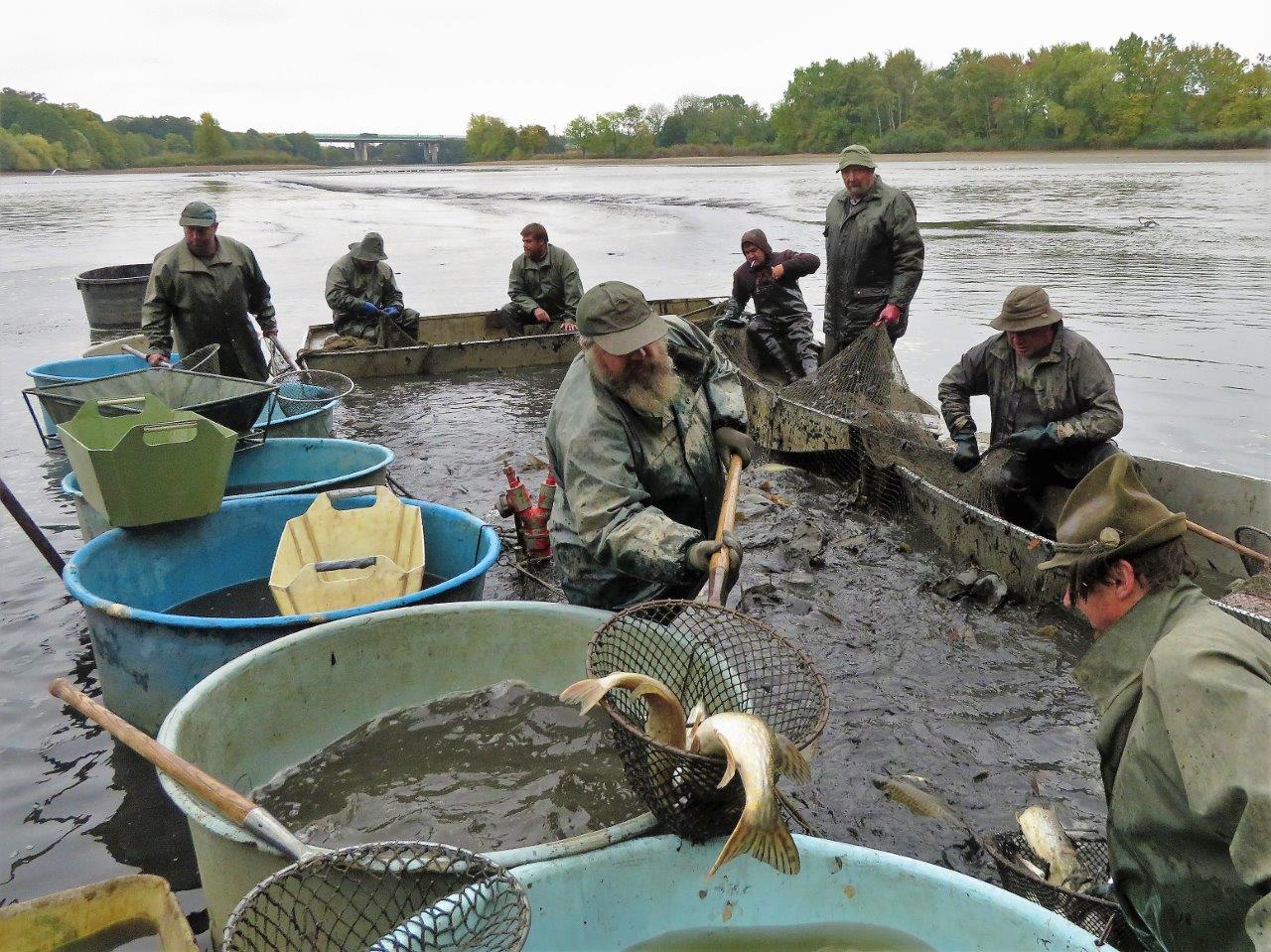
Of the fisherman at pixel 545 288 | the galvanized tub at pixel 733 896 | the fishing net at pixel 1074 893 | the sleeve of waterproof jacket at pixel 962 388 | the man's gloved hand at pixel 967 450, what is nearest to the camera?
the galvanized tub at pixel 733 896

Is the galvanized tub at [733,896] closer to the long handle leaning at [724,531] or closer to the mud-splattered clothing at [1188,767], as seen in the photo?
the mud-splattered clothing at [1188,767]

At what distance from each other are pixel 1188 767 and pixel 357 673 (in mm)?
3193

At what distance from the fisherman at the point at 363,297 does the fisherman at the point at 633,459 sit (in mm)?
8966

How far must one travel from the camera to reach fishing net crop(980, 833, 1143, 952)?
314 centimetres

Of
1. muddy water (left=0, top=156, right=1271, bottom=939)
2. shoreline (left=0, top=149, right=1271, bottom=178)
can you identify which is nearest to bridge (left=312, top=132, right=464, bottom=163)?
shoreline (left=0, top=149, right=1271, bottom=178)

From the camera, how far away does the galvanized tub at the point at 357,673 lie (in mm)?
3686

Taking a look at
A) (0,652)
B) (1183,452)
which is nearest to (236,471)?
(0,652)

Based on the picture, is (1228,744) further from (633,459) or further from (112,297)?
(112,297)

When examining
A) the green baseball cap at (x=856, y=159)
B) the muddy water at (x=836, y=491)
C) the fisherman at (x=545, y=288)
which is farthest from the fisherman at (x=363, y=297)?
the green baseball cap at (x=856, y=159)

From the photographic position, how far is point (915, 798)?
14.2 ft

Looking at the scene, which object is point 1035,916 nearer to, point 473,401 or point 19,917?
point 19,917

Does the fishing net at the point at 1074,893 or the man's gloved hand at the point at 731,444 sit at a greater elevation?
the man's gloved hand at the point at 731,444

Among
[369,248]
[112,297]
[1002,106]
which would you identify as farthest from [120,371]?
[1002,106]

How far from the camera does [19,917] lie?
2740mm
